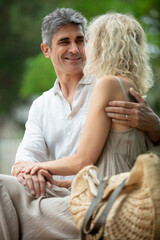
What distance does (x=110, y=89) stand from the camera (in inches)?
134

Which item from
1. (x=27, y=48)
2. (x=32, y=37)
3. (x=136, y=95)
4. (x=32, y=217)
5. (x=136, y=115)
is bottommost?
(x=32, y=217)

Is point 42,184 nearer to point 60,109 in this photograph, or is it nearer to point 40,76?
point 60,109

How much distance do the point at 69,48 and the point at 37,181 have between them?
1266mm

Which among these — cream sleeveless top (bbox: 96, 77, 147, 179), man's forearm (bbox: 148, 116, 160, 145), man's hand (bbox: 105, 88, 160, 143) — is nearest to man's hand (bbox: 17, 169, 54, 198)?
cream sleeveless top (bbox: 96, 77, 147, 179)

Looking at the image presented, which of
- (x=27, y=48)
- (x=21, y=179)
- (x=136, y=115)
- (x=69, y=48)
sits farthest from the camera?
(x=27, y=48)

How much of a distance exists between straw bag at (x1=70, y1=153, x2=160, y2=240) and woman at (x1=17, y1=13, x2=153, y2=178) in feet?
2.13

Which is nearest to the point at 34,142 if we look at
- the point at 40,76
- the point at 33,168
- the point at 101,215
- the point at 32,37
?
the point at 33,168

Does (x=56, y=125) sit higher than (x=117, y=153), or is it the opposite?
(x=56, y=125)

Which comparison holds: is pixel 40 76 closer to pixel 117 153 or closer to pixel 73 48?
pixel 73 48

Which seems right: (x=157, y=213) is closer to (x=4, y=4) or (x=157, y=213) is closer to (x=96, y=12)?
(x=96, y=12)

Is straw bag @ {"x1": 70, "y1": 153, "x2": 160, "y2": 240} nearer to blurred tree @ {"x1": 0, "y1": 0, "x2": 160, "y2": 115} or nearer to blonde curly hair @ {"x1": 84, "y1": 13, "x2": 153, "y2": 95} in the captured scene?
blonde curly hair @ {"x1": 84, "y1": 13, "x2": 153, "y2": 95}

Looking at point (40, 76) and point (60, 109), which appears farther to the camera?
point (40, 76)

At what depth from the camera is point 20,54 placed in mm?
23500

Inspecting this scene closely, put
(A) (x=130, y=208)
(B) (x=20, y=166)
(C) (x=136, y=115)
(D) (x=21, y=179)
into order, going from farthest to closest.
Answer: (B) (x=20, y=166), (D) (x=21, y=179), (C) (x=136, y=115), (A) (x=130, y=208)
